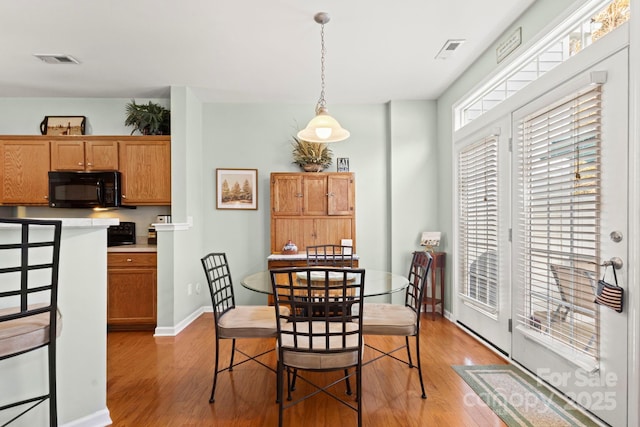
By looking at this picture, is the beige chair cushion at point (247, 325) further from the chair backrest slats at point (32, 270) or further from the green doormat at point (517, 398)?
the green doormat at point (517, 398)

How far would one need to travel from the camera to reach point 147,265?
3.97 meters

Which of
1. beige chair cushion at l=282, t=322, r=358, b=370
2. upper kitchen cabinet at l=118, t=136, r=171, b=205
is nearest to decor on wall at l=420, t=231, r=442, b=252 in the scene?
beige chair cushion at l=282, t=322, r=358, b=370

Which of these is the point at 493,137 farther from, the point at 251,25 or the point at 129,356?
the point at 129,356

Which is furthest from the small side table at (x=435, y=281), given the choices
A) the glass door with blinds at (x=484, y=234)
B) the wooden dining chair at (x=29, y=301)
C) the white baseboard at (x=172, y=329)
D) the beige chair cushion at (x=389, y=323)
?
the wooden dining chair at (x=29, y=301)

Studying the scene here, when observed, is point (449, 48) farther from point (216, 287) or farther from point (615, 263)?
point (216, 287)

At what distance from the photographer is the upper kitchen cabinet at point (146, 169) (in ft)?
13.9

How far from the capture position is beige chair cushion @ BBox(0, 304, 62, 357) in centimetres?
147

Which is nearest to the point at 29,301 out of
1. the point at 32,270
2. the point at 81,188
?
the point at 32,270

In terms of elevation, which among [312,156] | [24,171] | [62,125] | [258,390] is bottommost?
[258,390]

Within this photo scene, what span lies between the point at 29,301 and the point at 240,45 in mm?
2528

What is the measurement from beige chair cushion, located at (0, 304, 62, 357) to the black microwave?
8.99 feet

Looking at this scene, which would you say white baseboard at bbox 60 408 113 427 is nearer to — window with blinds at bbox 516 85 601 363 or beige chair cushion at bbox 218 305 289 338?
beige chair cushion at bbox 218 305 289 338

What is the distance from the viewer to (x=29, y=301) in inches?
75.5

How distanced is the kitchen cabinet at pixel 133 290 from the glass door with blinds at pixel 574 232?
3672 mm
